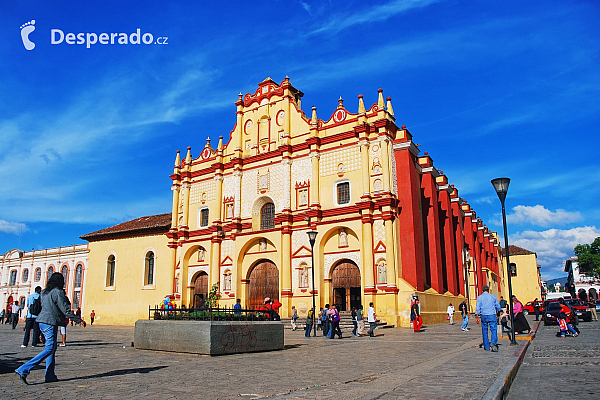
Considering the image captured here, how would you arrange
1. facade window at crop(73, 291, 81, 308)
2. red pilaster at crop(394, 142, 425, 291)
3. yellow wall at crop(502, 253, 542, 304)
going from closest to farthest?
red pilaster at crop(394, 142, 425, 291)
facade window at crop(73, 291, 81, 308)
yellow wall at crop(502, 253, 542, 304)

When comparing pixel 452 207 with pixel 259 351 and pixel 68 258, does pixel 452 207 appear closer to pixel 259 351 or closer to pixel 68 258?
pixel 259 351

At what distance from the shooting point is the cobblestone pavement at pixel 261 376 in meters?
6.29

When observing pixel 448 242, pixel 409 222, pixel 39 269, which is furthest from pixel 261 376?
pixel 39 269

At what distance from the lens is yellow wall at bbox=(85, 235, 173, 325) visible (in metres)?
36.5

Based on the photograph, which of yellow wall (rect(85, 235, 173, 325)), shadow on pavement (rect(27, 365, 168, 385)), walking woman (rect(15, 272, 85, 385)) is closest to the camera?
walking woman (rect(15, 272, 85, 385))

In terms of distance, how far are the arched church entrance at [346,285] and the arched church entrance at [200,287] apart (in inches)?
412

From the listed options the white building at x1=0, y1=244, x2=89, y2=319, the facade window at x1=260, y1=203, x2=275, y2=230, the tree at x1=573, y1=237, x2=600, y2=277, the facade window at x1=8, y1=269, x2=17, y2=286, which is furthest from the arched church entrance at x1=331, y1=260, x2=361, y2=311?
the tree at x1=573, y1=237, x2=600, y2=277

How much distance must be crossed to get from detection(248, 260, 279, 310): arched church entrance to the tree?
179 ft

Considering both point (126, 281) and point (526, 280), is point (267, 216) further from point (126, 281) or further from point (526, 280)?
point (526, 280)

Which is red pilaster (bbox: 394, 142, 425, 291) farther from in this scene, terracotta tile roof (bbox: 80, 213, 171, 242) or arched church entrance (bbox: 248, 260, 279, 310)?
terracotta tile roof (bbox: 80, 213, 171, 242)

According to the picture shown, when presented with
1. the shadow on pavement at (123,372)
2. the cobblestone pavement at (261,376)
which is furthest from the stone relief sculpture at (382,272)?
the shadow on pavement at (123,372)

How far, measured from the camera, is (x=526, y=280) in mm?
69125

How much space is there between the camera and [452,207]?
38625mm

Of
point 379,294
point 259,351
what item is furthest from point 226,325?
point 379,294
